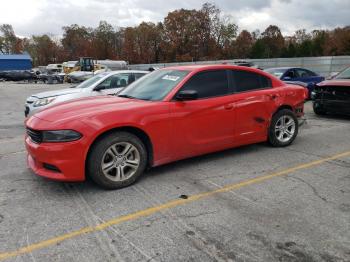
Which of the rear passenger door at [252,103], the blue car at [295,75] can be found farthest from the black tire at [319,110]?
the rear passenger door at [252,103]

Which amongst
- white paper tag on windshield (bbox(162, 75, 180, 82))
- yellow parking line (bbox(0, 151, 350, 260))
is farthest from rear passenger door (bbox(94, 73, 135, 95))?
yellow parking line (bbox(0, 151, 350, 260))

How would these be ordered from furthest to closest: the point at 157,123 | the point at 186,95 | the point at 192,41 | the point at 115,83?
the point at 192,41 < the point at 115,83 < the point at 186,95 < the point at 157,123

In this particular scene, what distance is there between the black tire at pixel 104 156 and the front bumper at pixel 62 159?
0.39 feet

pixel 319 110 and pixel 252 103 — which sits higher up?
pixel 252 103

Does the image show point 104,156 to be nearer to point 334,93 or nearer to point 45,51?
point 334,93

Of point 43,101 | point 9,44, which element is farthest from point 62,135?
Result: point 9,44

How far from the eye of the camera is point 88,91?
9016 millimetres

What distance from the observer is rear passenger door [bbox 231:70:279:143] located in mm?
5566

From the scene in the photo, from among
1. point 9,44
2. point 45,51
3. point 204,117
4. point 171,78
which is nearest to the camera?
point 204,117

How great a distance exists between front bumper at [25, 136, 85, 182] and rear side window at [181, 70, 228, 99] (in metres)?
1.79

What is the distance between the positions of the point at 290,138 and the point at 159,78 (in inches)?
109

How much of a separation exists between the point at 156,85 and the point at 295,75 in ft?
32.3

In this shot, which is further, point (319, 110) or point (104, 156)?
point (319, 110)

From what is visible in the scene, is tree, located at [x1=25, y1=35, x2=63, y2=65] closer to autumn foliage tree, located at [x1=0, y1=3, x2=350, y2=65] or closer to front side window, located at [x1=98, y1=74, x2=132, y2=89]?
autumn foliage tree, located at [x1=0, y1=3, x2=350, y2=65]
